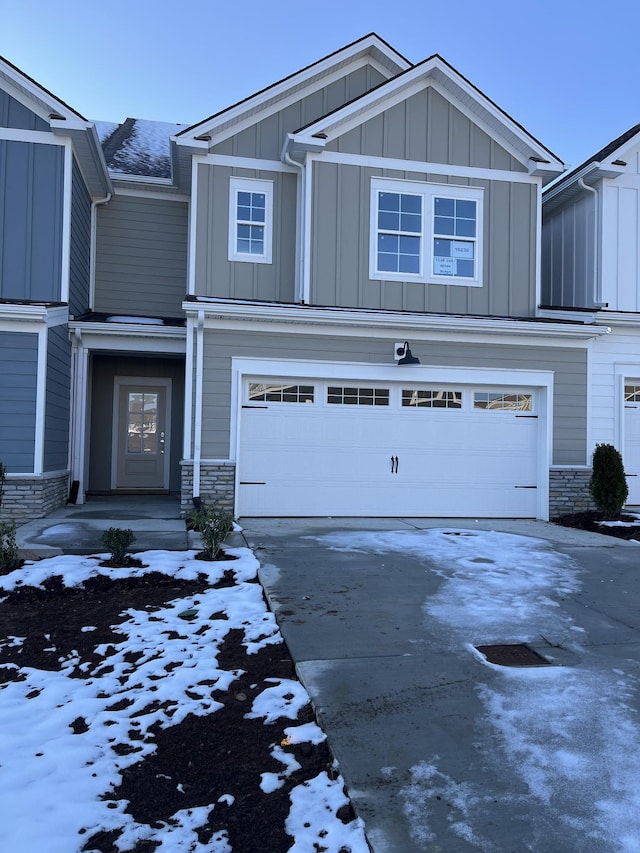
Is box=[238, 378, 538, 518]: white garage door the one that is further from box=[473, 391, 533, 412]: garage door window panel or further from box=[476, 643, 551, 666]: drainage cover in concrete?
box=[476, 643, 551, 666]: drainage cover in concrete

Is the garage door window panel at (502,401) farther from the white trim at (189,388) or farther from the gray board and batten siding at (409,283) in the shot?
the white trim at (189,388)

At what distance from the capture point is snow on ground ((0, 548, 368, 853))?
241 cm

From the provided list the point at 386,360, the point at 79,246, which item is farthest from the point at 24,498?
the point at 386,360

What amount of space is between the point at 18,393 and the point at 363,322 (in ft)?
16.5

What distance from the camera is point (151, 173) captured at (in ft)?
40.1

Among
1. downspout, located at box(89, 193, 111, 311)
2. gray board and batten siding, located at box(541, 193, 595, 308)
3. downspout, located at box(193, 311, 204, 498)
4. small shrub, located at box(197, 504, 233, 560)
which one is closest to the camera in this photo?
small shrub, located at box(197, 504, 233, 560)

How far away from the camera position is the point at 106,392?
12344 millimetres

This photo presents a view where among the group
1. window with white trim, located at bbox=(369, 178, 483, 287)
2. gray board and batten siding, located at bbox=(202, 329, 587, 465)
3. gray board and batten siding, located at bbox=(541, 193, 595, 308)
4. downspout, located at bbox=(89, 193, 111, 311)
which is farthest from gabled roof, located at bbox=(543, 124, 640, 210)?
downspout, located at bbox=(89, 193, 111, 311)

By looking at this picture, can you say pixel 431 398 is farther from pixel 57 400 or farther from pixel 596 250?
pixel 57 400

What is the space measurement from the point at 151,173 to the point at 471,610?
34.6 feet

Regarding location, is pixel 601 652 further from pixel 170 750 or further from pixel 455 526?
pixel 455 526

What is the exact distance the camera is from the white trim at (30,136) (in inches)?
373

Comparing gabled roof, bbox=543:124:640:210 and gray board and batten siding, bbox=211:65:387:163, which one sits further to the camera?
gabled roof, bbox=543:124:640:210

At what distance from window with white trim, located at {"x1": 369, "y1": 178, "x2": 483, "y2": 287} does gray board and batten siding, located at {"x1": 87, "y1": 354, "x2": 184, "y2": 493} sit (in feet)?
14.7
